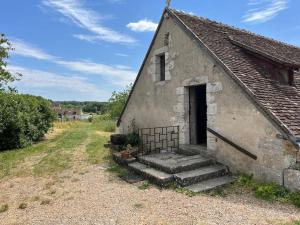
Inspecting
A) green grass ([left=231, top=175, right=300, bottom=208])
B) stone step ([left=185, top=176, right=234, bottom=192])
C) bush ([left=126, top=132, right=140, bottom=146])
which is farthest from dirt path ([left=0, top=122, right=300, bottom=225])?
bush ([left=126, top=132, right=140, bottom=146])

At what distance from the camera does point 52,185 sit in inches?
294

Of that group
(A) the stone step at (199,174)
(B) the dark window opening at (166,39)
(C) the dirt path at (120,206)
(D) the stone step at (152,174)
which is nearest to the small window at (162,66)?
(B) the dark window opening at (166,39)

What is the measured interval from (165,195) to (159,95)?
5.03 meters

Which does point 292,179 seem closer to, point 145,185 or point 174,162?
point 174,162

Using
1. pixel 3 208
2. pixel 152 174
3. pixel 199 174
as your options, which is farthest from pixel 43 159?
pixel 199 174

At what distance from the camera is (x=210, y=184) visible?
698cm

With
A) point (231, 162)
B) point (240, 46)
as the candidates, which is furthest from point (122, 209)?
point (240, 46)

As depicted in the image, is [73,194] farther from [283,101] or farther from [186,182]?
[283,101]

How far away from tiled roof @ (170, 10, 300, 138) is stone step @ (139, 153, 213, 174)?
2423mm

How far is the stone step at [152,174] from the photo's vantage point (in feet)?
23.3

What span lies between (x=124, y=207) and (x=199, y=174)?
Result: 2388mm

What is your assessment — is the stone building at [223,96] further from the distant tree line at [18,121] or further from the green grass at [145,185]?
the distant tree line at [18,121]

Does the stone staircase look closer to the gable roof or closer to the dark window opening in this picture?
the gable roof

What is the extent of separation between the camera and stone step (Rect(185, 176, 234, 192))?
6680mm
